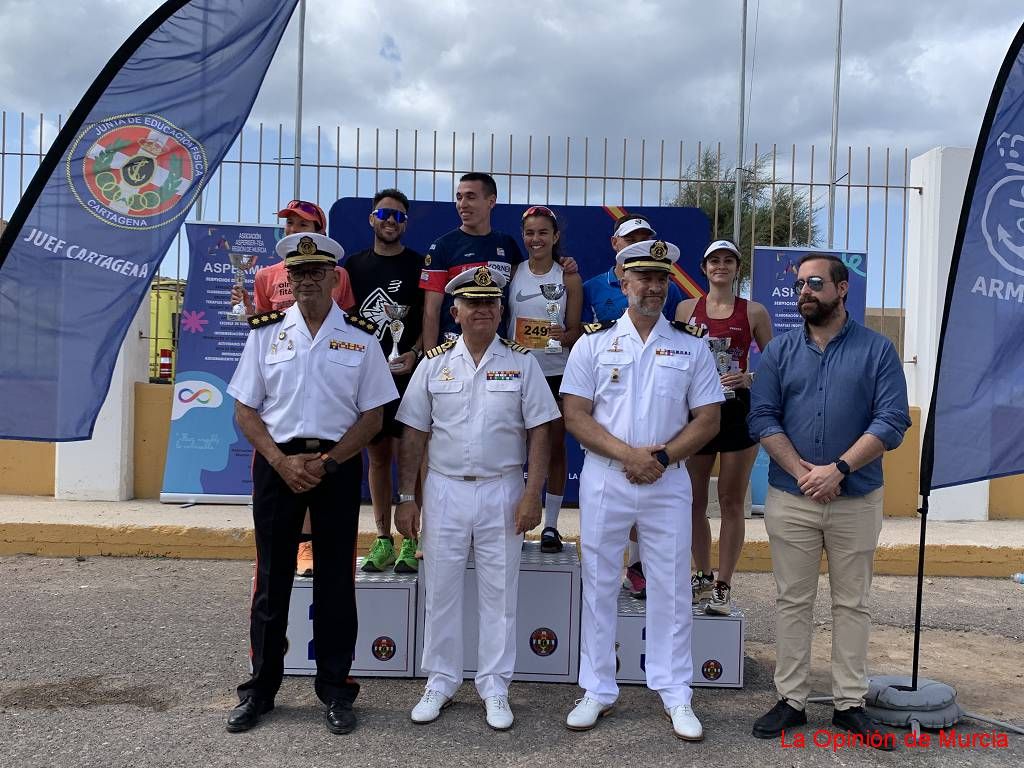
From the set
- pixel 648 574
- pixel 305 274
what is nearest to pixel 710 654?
pixel 648 574

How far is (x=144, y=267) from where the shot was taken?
3.56m

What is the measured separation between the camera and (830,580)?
3.79 metres

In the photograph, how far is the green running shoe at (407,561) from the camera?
188 inches

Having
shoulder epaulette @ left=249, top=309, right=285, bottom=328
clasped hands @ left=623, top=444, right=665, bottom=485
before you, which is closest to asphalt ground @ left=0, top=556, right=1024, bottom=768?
clasped hands @ left=623, top=444, right=665, bottom=485

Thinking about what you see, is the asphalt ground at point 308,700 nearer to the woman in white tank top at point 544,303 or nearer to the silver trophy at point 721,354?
the woman in white tank top at point 544,303

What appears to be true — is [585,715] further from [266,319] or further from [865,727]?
[266,319]

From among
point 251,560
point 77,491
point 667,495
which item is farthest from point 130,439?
point 667,495

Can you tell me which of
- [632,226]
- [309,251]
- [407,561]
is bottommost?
[407,561]

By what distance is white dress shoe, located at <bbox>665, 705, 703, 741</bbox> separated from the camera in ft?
12.0

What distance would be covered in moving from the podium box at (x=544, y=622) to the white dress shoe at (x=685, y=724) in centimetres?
80

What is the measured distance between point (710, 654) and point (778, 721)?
690 millimetres

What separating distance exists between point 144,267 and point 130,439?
512 cm

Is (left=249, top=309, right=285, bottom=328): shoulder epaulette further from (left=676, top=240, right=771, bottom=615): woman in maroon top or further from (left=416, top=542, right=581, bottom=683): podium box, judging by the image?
(left=676, top=240, right=771, bottom=615): woman in maroon top

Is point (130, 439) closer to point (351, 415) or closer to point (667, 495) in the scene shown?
point (351, 415)
